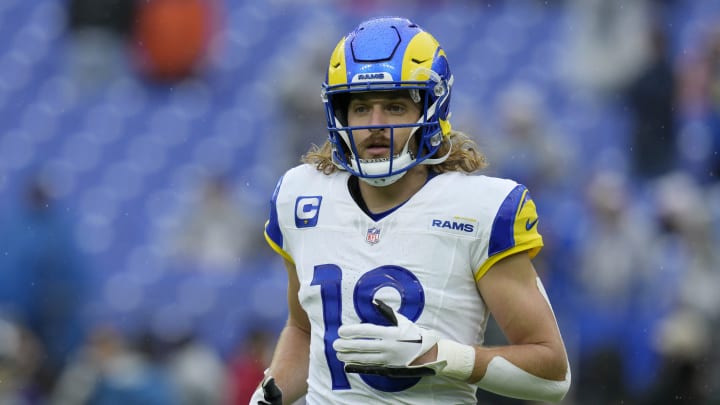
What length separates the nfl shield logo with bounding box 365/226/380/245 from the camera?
3.07 meters

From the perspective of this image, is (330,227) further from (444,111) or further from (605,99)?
(605,99)

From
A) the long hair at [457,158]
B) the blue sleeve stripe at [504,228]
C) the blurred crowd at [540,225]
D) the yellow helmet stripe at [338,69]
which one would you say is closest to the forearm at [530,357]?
the blue sleeve stripe at [504,228]

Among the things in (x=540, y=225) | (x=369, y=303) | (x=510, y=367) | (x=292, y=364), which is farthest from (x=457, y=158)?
(x=540, y=225)

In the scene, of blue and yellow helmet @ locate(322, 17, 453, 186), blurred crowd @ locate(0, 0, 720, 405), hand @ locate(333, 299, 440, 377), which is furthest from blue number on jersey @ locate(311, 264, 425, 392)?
blurred crowd @ locate(0, 0, 720, 405)

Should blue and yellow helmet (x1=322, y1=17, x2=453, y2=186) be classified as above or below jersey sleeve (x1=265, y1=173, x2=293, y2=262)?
above

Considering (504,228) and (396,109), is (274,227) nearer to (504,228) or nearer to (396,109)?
(396,109)

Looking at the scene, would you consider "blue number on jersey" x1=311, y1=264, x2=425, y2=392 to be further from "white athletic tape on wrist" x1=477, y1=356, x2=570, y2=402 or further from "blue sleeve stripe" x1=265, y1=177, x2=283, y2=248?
"blue sleeve stripe" x1=265, y1=177, x2=283, y2=248

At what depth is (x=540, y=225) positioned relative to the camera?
22.6 feet

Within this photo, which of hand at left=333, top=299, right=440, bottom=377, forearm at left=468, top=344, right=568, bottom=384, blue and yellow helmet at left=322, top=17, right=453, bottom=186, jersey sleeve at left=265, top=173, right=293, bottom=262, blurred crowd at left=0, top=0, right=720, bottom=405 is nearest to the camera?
hand at left=333, top=299, right=440, bottom=377

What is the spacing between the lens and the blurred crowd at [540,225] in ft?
22.6

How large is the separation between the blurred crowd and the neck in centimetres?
268

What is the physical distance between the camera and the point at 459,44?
9617mm

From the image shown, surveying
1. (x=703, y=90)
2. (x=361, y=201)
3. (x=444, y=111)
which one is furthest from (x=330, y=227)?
(x=703, y=90)

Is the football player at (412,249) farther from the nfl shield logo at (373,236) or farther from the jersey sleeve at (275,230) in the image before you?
the jersey sleeve at (275,230)
